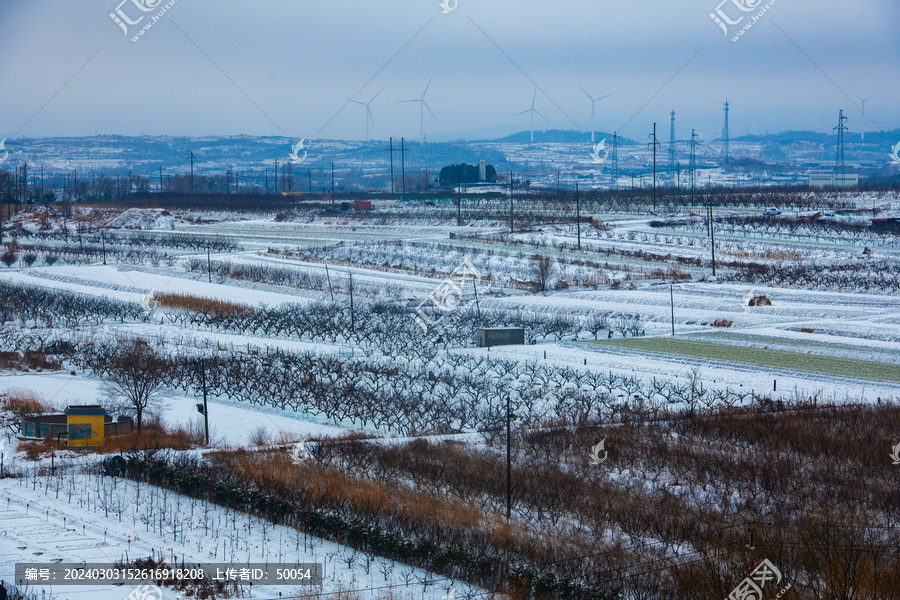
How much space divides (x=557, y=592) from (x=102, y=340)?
630 inches

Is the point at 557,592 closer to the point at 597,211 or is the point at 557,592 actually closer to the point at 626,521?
the point at 626,521

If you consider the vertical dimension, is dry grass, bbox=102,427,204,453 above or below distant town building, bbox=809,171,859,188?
below

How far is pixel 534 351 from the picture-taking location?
20266 mm

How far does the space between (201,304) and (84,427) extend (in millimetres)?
12385

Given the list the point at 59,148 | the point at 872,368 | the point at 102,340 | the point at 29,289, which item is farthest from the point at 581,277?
the point at 59,148

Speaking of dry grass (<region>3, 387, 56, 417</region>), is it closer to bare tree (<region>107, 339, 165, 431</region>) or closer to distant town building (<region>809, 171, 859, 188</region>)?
bare tree (<region>107, 339, 165, 431</region>)

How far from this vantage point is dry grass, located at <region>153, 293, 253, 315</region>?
25422 mm

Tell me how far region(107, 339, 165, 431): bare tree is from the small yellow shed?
0.95 metres

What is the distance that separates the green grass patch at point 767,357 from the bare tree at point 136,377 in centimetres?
1003

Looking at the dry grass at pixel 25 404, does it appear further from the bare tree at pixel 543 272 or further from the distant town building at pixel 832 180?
the distant town building at pixel 832 180

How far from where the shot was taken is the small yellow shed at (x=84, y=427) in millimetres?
14148

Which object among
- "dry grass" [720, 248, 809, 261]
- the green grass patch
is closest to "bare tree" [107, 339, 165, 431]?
the green grass patch

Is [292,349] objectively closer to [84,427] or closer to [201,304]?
[201,304]

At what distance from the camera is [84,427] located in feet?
46.9
